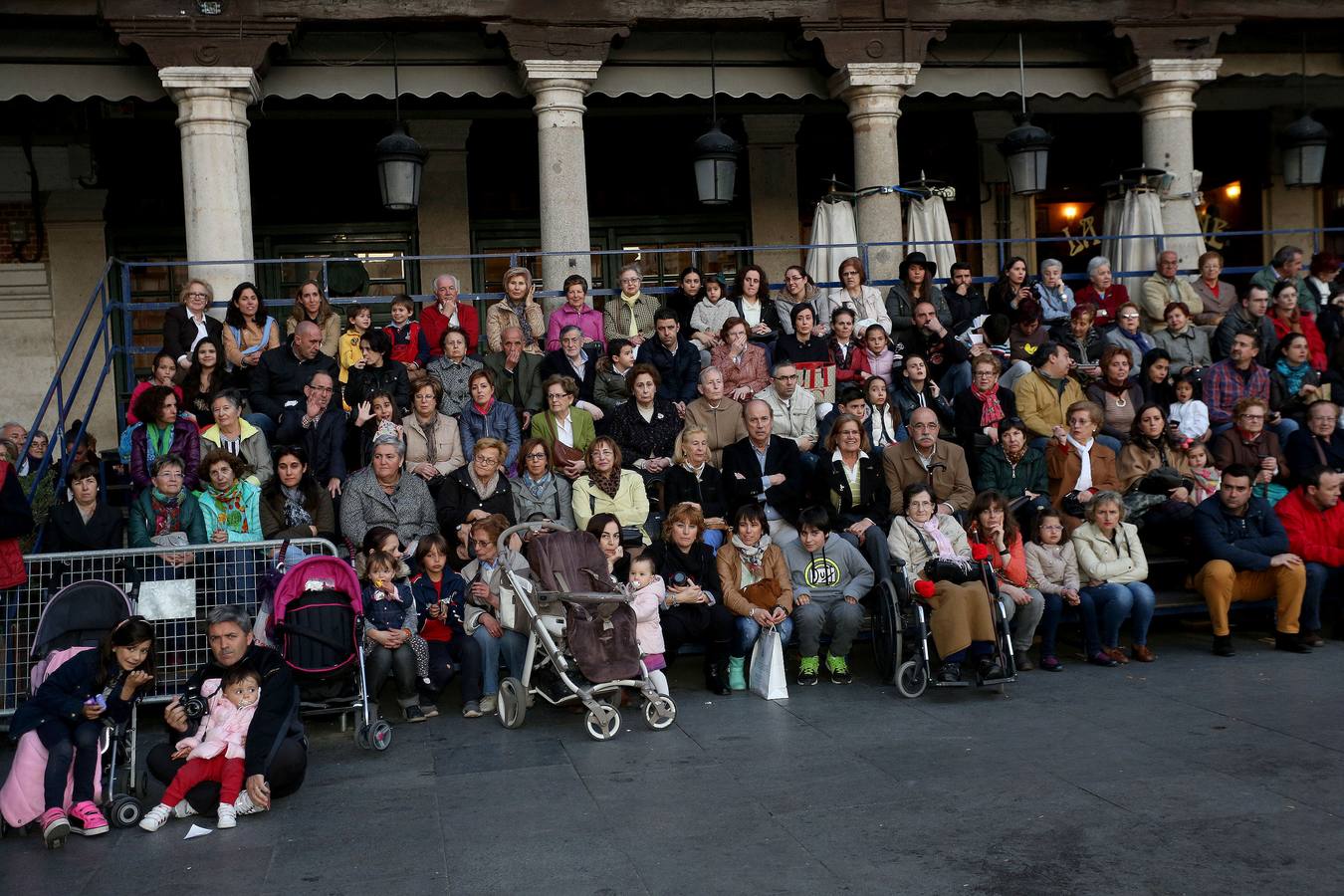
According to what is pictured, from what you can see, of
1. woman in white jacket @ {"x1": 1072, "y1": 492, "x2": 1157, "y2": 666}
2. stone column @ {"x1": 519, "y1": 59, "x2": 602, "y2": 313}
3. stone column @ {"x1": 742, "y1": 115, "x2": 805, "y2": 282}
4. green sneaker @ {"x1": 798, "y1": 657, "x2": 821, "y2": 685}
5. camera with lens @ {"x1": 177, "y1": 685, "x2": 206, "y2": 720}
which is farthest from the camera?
stone column @ {"x1": 742, "y1": 115, "x2": 805, "y2": 282}

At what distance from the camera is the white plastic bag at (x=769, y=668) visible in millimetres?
8680

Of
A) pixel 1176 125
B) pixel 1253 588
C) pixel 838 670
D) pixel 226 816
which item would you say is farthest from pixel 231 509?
pixel 1176 125

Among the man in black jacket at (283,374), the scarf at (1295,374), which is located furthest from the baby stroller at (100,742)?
the scarf at (1295,374)

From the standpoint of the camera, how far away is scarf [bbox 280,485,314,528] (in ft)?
30.3

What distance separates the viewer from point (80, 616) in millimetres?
7504

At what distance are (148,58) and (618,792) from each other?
8.84 meters

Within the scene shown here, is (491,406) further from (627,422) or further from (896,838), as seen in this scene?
(896,838)

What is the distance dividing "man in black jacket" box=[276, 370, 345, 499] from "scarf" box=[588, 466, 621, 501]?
1875 mm

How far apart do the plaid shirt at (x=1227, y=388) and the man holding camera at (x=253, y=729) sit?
7937mm

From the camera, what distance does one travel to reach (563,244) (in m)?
13.1

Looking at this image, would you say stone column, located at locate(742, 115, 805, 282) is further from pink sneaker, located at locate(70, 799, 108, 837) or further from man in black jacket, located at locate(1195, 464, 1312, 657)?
pink sneaker, located at locate(70, 799, 108, 837)

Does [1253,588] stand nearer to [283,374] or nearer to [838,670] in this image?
[838,670]

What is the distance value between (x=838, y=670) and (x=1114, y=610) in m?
1.94

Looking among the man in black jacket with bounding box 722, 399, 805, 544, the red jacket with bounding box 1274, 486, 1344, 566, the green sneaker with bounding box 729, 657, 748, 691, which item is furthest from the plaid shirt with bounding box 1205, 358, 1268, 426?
the green sneaker with bounding box 729, 657, 748, 691
